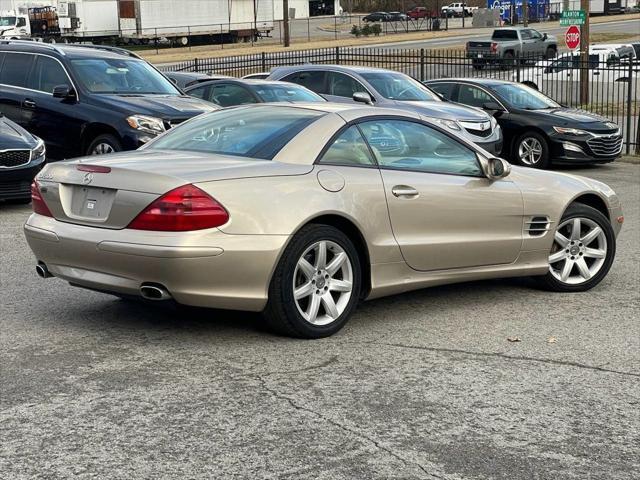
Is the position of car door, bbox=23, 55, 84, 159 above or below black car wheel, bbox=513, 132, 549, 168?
above

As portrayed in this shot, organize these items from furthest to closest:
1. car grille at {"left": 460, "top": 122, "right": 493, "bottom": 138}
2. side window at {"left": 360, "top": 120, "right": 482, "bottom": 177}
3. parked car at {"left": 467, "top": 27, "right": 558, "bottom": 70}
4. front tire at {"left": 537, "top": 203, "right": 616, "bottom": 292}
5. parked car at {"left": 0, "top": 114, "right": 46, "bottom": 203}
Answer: parked car at {"left": 467, "top": 27, "right": 558, "bottom": 70} → car grille at {"left": 460, "top": 122, "right": 493, "bottom": 138} → parked car at {"left": 0, "top": 114, "right": 46, "bottom": 203} → front tire at {"left": 537, "top": 203, "right": 616, "bottom": 292} → side window at {"left": 360, "top": 120, "right": 482, "bottom": 177}

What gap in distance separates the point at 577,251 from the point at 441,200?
166cm

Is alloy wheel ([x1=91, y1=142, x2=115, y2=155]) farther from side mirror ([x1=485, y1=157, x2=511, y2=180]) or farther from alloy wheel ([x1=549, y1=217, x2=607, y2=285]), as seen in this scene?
side mirror ([x1=485, y1=157, x2=511, y2=180])

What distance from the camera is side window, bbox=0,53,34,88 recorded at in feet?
49.5

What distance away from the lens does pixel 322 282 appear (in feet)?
21.3

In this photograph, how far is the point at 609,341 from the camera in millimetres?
6695

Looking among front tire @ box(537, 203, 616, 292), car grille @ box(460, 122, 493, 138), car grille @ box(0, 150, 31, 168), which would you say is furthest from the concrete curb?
front tire @ box(537, 203, 616, 292)

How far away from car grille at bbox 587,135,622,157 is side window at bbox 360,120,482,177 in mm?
11668

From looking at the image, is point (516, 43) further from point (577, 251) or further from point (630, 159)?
point (577, 251)

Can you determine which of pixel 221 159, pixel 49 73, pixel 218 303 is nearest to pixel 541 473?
pixel 218 303

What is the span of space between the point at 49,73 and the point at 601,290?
9.06 meters

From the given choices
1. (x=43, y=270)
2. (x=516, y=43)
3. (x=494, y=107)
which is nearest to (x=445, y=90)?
(x=494, y=107)

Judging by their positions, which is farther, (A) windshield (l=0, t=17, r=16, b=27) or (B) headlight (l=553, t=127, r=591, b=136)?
(A) windshield (l=0, t=17, r=16, b=27)

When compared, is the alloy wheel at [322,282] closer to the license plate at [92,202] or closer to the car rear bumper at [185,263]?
the car rear bumper at [185,263]
